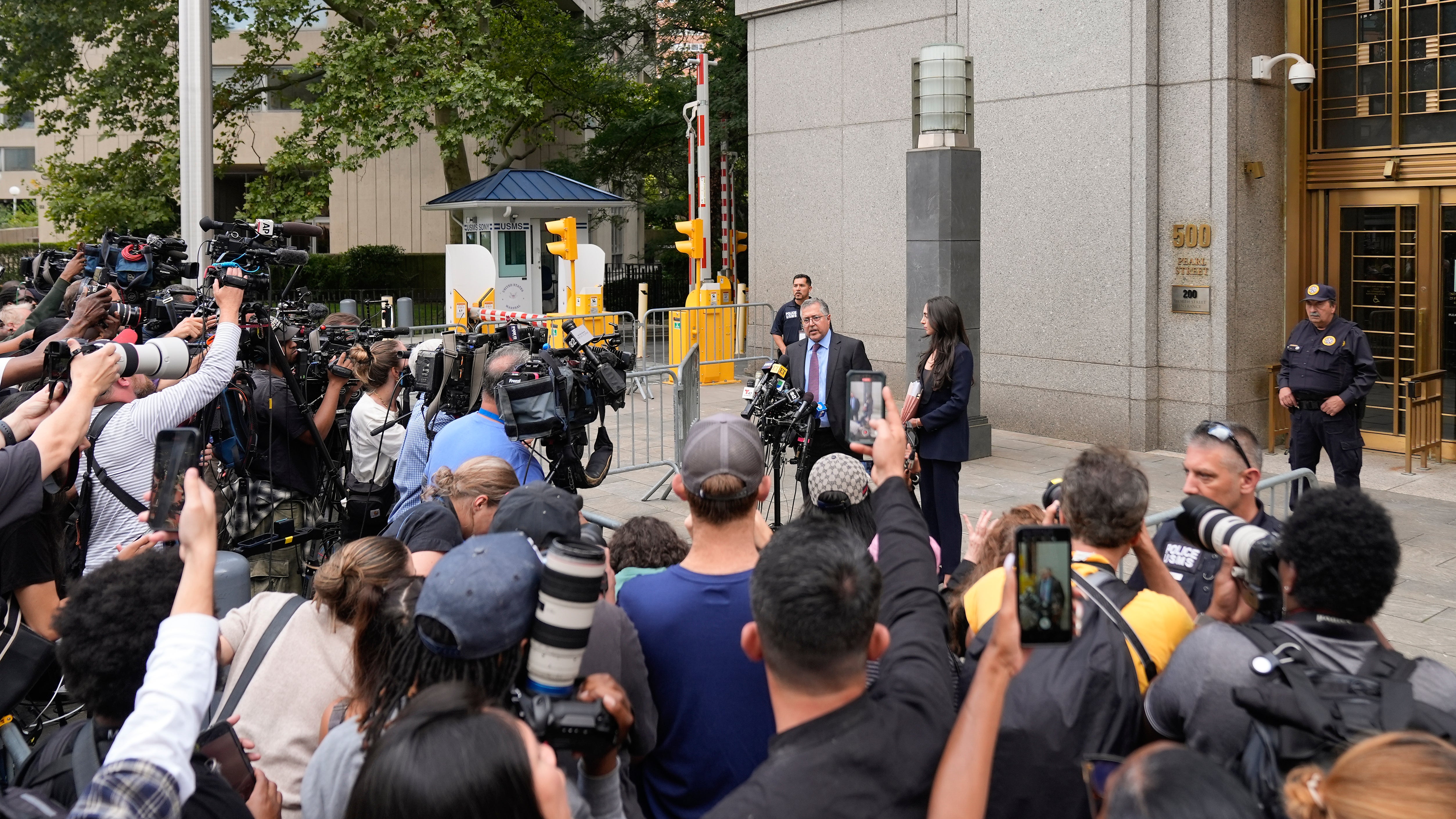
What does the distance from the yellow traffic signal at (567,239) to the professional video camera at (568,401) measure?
1435 cm

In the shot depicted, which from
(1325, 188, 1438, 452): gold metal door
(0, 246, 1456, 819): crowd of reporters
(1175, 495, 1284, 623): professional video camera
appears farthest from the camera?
(1325, 188, 1438, 452): gold metal door

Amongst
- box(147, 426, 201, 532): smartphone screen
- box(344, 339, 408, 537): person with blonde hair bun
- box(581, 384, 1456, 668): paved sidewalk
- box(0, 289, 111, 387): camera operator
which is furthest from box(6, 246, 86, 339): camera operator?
box(147, 426, 201, 532): smartphone screen

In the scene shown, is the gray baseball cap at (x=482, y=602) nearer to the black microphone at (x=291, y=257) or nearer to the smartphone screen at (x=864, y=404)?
the smartphone screen at (x=864, y=404)

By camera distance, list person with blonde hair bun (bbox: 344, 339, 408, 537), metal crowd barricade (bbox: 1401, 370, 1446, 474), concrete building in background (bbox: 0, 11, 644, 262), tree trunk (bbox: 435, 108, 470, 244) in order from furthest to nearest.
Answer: concrete building in background (bbox: 0, 11, 644, 262) < tree trunk (bbox: 435, 108, 470, 244) < metal crowd barricade (bbox: 1401, 370, 1446, 474) < person with blonde hair bun (bbox: 344, 339, 408, 537)

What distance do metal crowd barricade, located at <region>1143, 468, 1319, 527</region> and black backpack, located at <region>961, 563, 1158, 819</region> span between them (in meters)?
2.51

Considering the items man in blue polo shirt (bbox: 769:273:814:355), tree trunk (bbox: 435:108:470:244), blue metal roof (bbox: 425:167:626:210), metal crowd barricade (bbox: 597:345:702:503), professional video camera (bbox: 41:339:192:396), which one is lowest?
metal crowd barricade (bbox: 597:345:702:503)

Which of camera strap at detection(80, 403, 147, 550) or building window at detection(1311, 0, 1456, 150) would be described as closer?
camera strap at detection(80, 403, 147, 550)

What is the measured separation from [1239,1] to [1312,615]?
10.0m

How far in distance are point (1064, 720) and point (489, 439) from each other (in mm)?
3203

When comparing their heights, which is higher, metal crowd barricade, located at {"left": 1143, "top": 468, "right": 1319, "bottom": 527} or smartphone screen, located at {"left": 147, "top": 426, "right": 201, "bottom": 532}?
smartphone screen, located at {"left": 147, "top": 426, "right": 201, "bottom": 532}

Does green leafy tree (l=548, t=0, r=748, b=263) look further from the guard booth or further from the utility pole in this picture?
the utility pole

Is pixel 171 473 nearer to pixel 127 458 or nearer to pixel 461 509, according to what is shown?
pixel 461 509

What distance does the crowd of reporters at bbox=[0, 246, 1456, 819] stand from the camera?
2.04 metres

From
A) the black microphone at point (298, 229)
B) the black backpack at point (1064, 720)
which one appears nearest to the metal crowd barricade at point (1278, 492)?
the black backpack at point (1064, 720)
